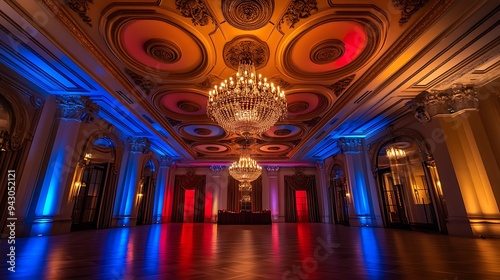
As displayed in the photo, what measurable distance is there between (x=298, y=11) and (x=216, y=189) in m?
10.7

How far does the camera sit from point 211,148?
1083cm

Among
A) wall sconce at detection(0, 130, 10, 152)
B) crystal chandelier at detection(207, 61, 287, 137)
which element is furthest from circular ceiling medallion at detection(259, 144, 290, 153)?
wall sconce at detection(0, 130, 10, 152)

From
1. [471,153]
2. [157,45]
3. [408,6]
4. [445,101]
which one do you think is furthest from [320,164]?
[157,45]

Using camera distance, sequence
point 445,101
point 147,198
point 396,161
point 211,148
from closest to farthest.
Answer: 1. point 445,101
2. point 396,161
3. point 147,198
4. point 211,148

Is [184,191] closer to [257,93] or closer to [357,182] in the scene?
[357,182]

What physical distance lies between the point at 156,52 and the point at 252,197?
9.75 meters

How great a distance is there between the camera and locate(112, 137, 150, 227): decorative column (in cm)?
746

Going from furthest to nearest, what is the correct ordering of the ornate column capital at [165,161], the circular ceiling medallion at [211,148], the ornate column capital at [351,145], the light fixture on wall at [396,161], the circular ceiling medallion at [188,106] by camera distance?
1. the ornate column capital at [165,161]
2. the circular ceiling medallion at [211,148]
3. the ornate column capital at [351,145]
4. the light fixture on wall at [396,161]
5. the circular ceiling medallion at [188,106]

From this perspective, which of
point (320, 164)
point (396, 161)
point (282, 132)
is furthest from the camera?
point (320, 164)

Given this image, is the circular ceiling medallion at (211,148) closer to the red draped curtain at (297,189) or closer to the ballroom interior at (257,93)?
the ballroom interior at (257,93)

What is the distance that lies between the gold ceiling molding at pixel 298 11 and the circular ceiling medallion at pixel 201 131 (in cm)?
507

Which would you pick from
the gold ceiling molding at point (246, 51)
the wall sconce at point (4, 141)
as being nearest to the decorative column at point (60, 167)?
the wall sconce at point (4, 141)

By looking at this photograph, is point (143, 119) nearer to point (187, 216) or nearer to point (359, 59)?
point (359, 59)

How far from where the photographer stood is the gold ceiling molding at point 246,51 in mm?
4090
